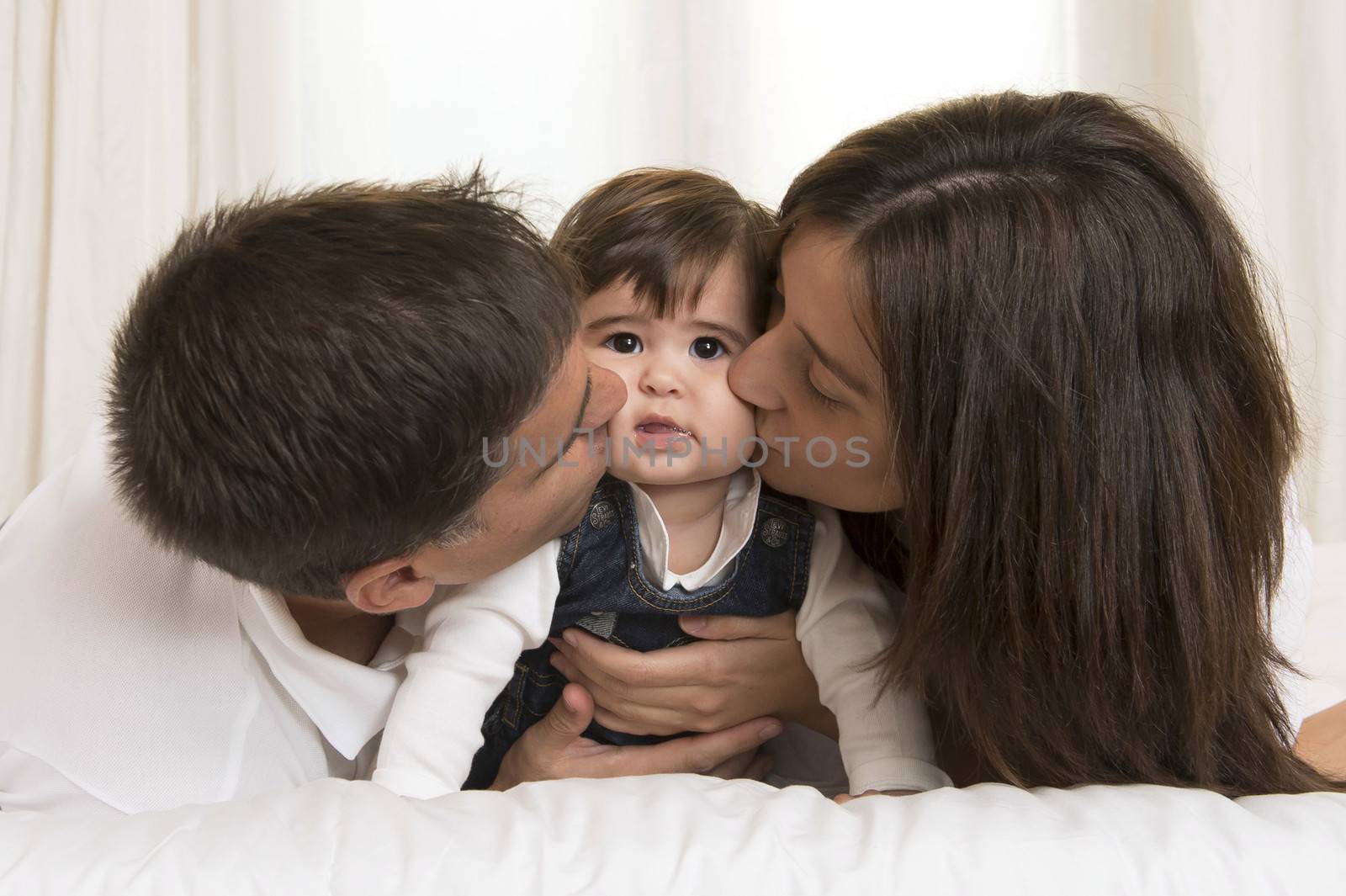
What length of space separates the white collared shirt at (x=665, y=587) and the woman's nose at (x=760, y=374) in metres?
0.16

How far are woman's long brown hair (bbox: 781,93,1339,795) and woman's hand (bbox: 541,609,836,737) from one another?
29cm

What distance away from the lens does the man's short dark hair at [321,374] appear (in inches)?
40.6

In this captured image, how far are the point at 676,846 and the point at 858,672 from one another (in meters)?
0.52

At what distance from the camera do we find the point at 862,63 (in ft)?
9.18

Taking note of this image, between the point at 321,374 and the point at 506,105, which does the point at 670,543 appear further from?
the point at 506,105

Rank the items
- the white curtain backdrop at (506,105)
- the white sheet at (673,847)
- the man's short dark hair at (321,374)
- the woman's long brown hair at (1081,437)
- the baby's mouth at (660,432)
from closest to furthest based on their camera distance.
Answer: the white sheet at (673,847) < the man's short dark hair at (321,374) < the woman's long brown hair at (1081,437) < the baby's mouth at (660,432) < the white curtain backdrop at (506,105)

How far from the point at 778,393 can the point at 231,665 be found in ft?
2.31

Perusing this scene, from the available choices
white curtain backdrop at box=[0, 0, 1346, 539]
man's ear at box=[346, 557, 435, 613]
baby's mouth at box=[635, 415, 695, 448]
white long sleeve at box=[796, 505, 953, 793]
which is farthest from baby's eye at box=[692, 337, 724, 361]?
white curtain backdrop at box=[0, 0, 1346, 539]

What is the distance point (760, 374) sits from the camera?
1.37m

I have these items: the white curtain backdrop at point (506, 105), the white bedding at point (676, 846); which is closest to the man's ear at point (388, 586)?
the white bedding at point (676, 846)

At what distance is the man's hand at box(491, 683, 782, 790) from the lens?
1500 mm

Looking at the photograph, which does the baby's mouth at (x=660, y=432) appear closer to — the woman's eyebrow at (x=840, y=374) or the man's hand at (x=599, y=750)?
the woman's eyebrow at (x=840, y=374)

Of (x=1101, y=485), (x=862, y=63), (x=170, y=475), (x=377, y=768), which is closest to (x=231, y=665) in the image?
(x=377, y=768)

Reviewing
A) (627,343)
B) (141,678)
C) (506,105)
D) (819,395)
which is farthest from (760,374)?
(506,105)
